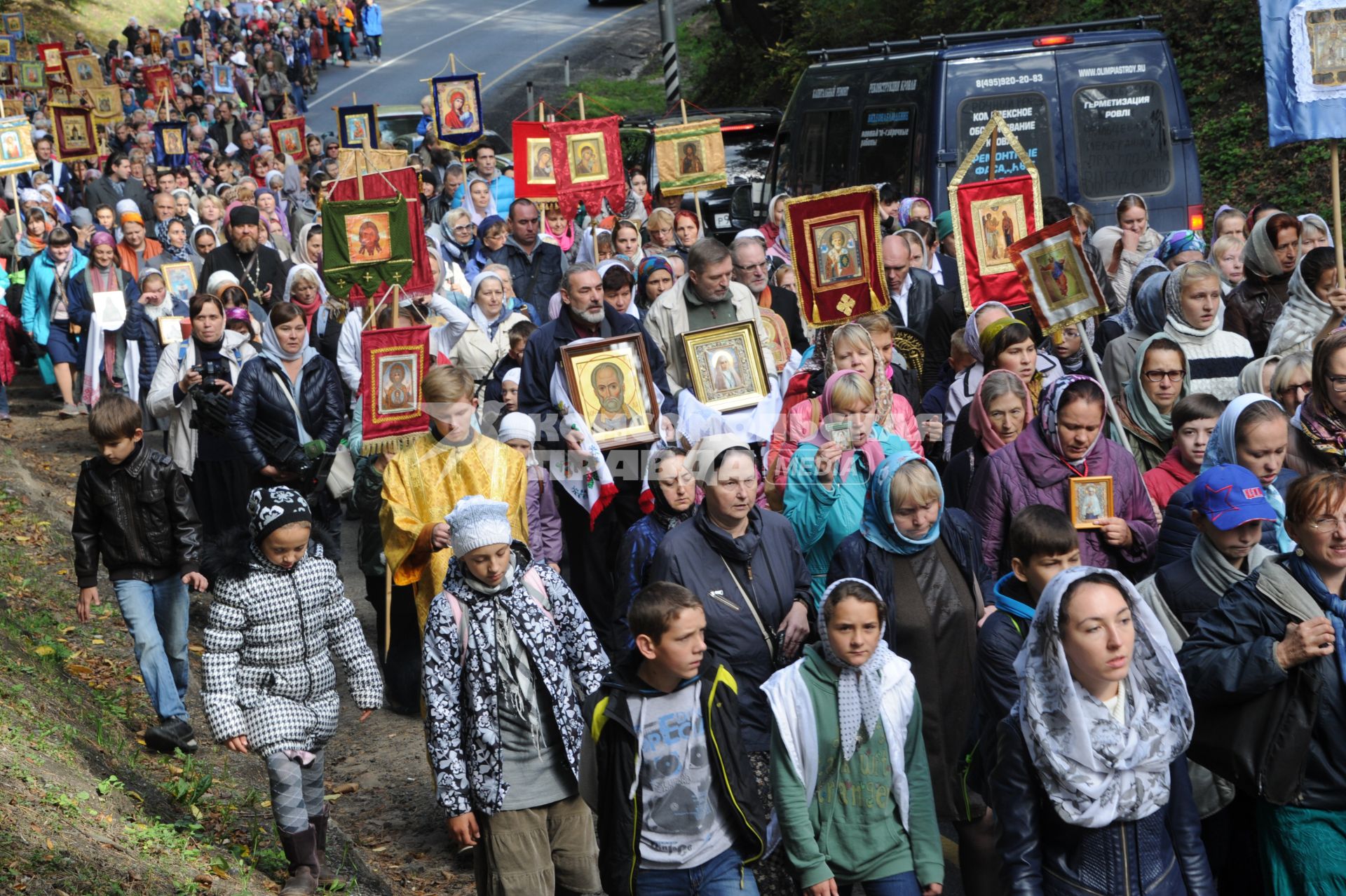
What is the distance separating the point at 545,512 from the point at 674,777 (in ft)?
10.7

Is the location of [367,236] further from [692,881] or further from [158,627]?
[692,881]

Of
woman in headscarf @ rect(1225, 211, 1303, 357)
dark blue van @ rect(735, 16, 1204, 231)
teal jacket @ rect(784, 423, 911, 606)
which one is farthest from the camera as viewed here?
dark blue van @ rect(735, 16, 1204, 231)

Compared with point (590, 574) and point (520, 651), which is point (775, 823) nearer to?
point (520, 651)

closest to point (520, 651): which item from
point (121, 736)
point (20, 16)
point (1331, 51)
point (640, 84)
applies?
point (121, 736)

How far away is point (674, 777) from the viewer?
4.86 m

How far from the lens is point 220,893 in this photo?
18.7 ft

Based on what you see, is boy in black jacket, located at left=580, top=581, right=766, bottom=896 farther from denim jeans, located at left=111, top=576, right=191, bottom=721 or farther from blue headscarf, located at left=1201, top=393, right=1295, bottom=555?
denim jeans, located at left=111, top=576, right=191, bottom=721

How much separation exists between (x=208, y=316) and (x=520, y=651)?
204 inches

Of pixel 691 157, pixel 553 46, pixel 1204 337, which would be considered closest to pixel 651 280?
pixel 691 157

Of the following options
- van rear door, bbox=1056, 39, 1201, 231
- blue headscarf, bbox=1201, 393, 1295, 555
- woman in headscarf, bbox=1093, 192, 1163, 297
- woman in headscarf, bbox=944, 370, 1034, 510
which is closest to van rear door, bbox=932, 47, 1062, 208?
van rear door, bbox=1056, 39, 1201, 231

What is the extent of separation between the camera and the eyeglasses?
4.36 m

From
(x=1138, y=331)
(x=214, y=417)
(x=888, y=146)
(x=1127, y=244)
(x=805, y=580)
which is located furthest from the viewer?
(x=888, y=146)

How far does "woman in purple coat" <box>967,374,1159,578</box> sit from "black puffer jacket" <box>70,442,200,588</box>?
12.9ft

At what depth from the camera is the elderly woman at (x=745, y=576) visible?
5.63 meters
